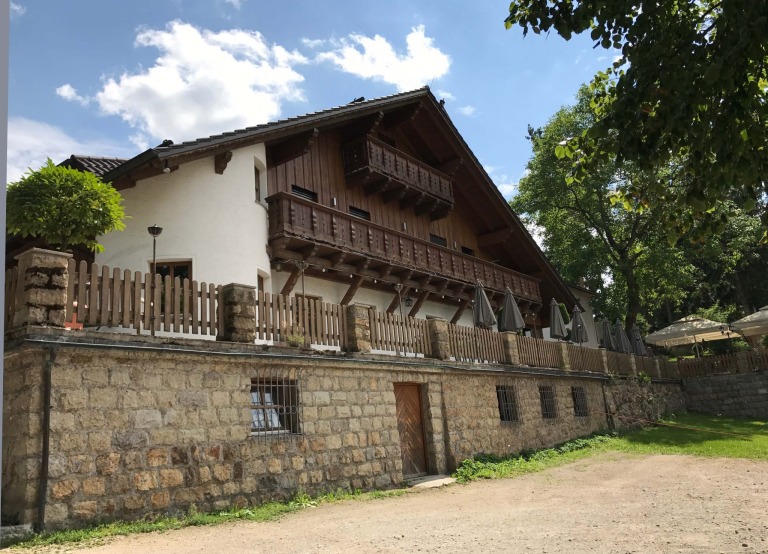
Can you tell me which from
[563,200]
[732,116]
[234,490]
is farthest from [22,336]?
[563,200]

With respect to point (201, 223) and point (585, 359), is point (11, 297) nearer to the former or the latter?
point (201, 223)

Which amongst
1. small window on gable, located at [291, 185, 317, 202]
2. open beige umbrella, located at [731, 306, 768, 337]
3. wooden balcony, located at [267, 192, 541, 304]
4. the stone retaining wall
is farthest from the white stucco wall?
open beige umbrella, located at [731, 306, 768, 337]

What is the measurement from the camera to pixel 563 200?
34.0 metres

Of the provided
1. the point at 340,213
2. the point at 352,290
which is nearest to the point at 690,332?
the point at 352,290

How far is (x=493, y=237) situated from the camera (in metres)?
25.0

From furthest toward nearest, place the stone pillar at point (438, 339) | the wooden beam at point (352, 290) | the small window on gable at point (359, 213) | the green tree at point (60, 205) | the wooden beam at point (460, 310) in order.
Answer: the wooden beam at point (460, 310), the small window on gable at point (359, 213), the wooden beam at point (352, 290), the stone pillar at point (438, 339), the green tree at point (60, 205)

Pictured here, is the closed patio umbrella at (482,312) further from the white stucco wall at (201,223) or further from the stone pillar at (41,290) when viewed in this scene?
the stone pillar at (41,290)

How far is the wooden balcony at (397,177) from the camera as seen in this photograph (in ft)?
61.4

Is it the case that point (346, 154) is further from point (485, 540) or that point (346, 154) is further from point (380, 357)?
point (485, 540)

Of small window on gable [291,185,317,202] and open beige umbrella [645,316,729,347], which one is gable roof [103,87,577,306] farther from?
open beige umbrella [645,316,729,347]

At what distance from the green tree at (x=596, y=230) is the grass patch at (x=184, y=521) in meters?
24.5

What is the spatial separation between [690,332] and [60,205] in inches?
1111

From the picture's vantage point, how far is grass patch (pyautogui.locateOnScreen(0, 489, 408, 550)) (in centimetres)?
698

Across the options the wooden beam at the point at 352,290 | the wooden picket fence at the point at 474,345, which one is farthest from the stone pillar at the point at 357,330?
the wooden beam at the point at 352,290
